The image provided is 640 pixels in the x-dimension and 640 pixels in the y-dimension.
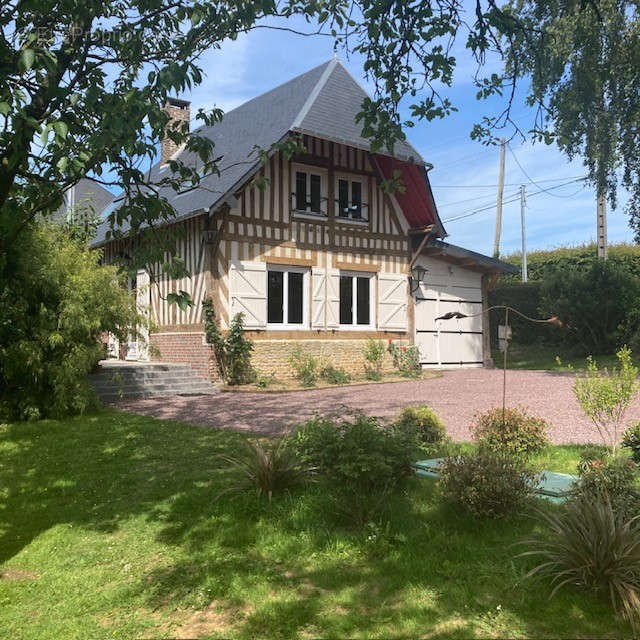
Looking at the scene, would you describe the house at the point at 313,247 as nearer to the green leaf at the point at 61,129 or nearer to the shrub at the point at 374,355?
the shrub at the point at 374,355

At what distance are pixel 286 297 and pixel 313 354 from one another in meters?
1.54

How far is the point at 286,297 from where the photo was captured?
46.3 feet

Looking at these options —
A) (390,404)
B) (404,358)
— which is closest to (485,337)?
(404,358)

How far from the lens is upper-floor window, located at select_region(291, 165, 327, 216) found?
14.2 m

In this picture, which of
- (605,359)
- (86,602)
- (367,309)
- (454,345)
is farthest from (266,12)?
(605,359)

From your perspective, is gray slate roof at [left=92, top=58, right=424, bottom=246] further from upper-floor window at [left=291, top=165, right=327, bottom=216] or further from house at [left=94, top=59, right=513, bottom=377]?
upper-floor window at [left=291, top=165, right=327, bottom=216]

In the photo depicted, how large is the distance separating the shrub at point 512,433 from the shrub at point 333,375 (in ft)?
25.6

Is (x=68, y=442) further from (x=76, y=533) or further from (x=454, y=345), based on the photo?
(x=454, y=345)

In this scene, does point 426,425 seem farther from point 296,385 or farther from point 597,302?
point 597,302

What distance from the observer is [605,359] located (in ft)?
56.0

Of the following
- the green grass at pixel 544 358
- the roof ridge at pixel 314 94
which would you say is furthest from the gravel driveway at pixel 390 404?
the roof ridge at pixel 314 94

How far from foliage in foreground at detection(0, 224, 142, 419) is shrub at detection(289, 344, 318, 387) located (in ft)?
18.6

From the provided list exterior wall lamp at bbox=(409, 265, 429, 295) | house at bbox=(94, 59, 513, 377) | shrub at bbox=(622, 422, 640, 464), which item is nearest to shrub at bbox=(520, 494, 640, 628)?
shrub at bbox=(622, 422, 640, 464)

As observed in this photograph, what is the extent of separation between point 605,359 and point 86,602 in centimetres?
1691
